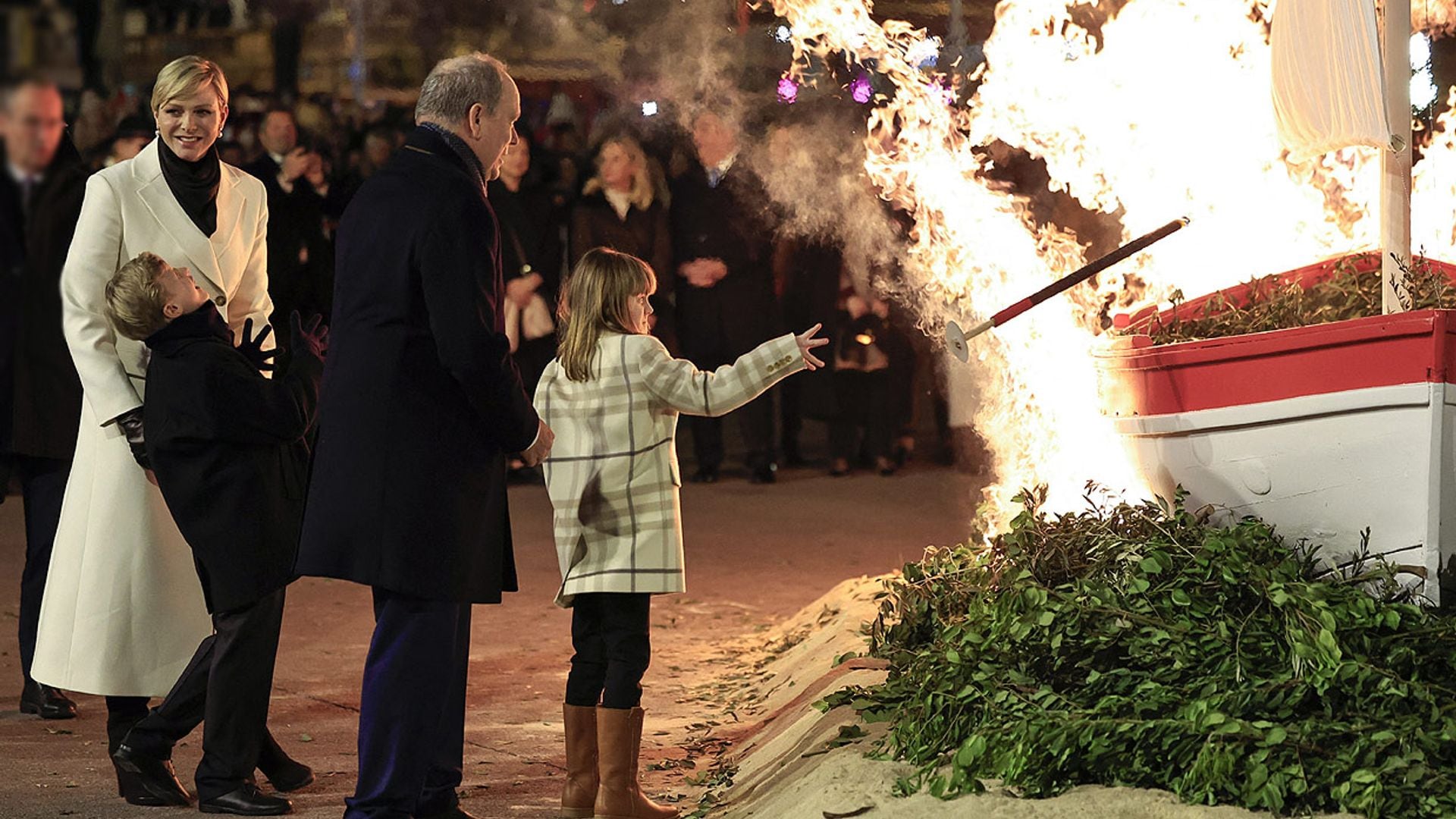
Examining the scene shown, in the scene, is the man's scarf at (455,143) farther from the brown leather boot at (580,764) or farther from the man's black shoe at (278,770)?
the man's black shoe at (278,770)

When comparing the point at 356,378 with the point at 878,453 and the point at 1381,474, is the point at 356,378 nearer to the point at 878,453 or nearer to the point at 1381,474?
the point at 1381,474

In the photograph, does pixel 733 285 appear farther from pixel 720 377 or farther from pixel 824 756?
pixel 824 756

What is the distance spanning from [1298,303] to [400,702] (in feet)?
13.3

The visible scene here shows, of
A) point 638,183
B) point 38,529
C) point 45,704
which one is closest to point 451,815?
point 45,704

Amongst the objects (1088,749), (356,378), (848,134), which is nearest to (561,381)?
(356,378)

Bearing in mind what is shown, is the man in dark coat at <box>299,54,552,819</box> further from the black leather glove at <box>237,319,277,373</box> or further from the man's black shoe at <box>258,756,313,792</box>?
the man's black shoe at <box>258,756,313,792</box>

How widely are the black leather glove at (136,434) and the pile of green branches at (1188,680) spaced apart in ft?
8.79

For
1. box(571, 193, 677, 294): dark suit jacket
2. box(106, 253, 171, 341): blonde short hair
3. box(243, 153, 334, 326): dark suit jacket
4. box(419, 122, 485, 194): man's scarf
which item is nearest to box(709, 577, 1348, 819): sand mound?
box(419, 122, 485, 194): man's scarf

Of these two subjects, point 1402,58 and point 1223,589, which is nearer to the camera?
point 1223,589

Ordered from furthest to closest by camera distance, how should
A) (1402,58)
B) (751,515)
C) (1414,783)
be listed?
(751,515)
(1402,58)
(1414,783)

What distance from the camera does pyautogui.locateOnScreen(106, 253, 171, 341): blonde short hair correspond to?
513 centimetres

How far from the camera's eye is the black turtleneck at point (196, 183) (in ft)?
18.5

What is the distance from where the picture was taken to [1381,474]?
5.57 m

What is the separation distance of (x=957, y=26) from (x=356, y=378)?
7.90 metres
